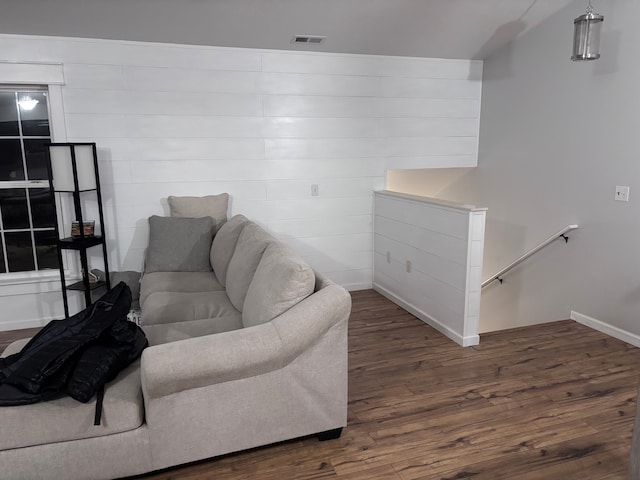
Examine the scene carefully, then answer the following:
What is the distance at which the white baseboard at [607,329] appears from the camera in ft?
11.3

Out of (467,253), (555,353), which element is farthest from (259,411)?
(555,353)

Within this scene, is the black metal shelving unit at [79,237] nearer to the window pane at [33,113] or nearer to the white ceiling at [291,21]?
the window pane at [33,113]

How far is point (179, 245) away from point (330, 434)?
81.2 inches

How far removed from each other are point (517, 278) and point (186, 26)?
Answer: 362 cm

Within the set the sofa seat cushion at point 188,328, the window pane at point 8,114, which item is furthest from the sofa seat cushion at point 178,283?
the window pane at point 8,114

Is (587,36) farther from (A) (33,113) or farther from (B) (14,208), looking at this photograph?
(B) (14,208)

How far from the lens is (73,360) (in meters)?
1.95

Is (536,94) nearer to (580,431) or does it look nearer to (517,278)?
(517,278)

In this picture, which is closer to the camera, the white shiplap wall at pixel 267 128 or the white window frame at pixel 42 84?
the white window frame at pixel 42 84

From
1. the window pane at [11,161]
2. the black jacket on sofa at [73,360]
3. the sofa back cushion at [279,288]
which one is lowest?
the black jacket on sofa at [73,360]

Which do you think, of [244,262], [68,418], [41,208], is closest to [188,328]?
[244,262]

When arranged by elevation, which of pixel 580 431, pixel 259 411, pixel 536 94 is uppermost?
pixel 536 94

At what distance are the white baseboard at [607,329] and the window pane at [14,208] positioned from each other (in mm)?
4602

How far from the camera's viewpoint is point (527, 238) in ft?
14.3
